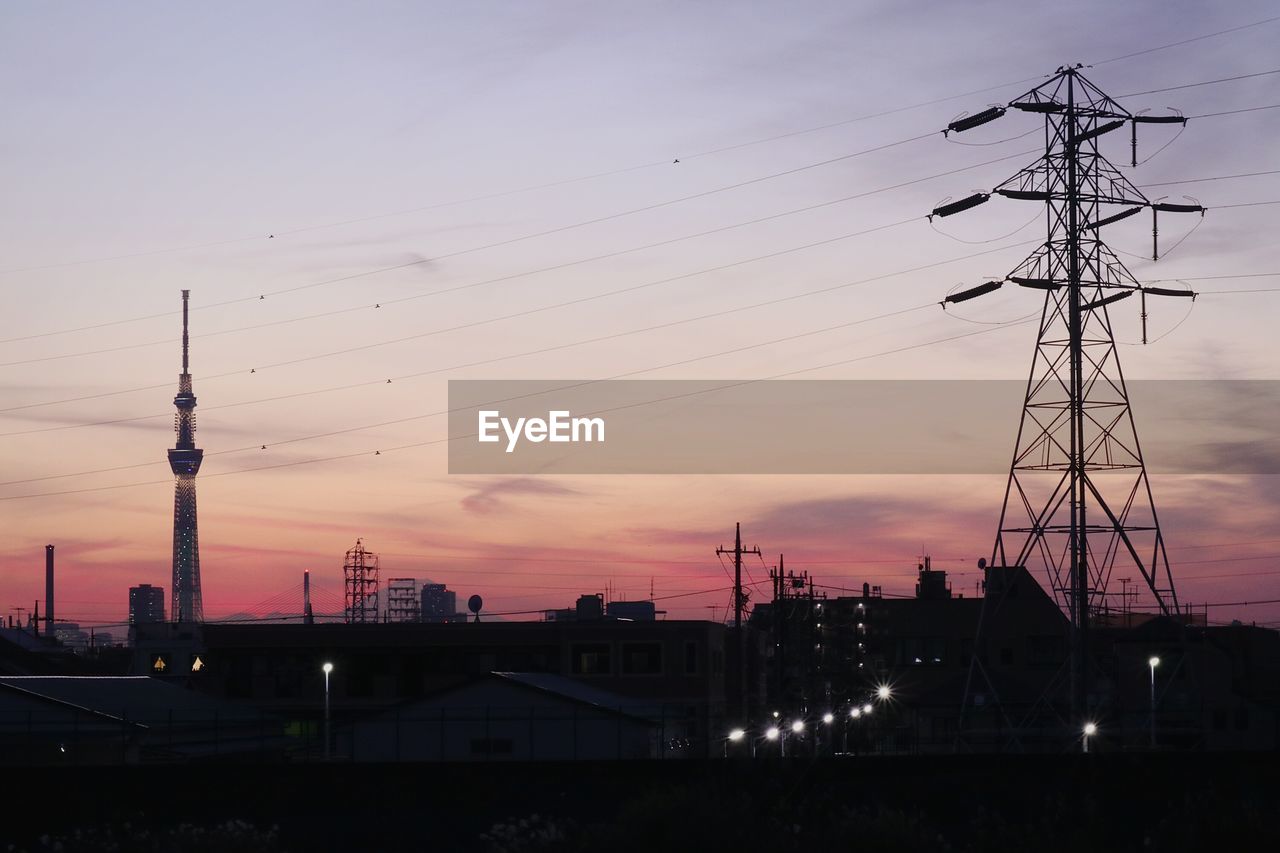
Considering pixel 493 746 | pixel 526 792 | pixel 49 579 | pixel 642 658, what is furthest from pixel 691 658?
pixel 49 579

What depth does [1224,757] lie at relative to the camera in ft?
153

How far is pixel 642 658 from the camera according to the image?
3479 inches

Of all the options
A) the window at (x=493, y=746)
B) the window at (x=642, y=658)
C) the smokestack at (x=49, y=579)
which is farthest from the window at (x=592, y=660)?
the smokestack at (x=49, y=579)

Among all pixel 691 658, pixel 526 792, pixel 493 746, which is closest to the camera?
pixel 526 792

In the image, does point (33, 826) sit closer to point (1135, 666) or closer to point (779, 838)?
point (779, 838)

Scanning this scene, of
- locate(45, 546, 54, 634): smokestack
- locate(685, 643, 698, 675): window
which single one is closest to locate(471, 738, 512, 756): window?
locate(685, 643, 698, 675): window

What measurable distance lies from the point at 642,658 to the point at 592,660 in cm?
309

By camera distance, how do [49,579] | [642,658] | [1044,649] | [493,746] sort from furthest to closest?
1. [49,579]
2. [1044,649]
3. [642,658]
4. [493,746]

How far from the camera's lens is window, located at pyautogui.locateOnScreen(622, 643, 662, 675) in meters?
88.1

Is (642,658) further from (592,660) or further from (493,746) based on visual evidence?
(493,746)

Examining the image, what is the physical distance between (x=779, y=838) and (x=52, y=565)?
179 meters

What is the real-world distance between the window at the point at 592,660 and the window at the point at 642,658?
120cm

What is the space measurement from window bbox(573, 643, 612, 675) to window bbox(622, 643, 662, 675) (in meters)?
1.20

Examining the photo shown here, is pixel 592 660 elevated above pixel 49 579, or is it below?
below
